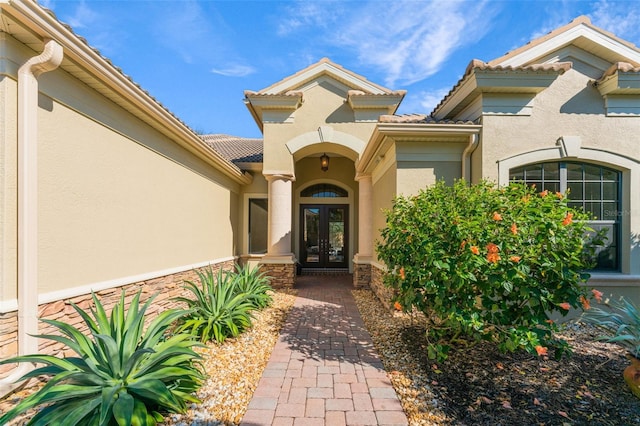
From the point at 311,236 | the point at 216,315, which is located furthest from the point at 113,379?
the point at 311,236

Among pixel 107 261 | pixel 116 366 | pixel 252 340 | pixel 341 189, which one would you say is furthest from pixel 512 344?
pixel 341 189

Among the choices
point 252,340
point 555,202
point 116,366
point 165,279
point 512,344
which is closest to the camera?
point 116,366

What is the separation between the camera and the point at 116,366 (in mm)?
2838

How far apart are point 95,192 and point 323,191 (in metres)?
9.23

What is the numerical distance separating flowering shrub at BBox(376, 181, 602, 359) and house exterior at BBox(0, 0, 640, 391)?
2.30 m

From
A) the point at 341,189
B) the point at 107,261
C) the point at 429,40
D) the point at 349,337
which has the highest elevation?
the point at 429,40

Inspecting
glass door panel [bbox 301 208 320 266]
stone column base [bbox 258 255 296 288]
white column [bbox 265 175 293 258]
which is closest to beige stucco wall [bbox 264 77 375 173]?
white column [bbox 265 175 293 258]

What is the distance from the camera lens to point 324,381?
12.3 feet

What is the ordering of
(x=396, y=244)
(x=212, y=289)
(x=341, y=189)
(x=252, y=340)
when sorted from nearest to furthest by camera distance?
(x=396, y=244) → (x=252, y=340) → (x=212, y=289) → (x=341, y=189)

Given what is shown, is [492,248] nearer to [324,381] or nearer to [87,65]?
[324,381]

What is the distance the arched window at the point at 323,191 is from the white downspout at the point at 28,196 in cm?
974

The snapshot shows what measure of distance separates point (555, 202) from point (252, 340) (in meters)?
5.27

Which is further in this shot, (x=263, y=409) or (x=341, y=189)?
(x=341, y=189)

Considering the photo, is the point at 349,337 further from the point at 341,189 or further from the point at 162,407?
the point at 341,189
